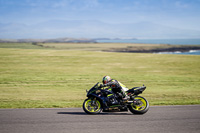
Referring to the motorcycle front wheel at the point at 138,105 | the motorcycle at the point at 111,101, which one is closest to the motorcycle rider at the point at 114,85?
the motorcycle at the point at 111,101

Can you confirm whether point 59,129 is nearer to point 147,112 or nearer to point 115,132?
point 115,132

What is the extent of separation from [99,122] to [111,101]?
1611 millimetres

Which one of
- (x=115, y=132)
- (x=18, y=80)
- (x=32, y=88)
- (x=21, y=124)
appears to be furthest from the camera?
(x=18, y=80)

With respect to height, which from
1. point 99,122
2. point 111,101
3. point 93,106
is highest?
point 111,101

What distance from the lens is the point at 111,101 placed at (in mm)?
9367

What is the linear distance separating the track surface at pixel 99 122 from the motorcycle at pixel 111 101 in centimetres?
29

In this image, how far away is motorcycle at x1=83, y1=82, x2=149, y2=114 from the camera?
9.30 m

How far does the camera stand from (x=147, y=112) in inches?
371

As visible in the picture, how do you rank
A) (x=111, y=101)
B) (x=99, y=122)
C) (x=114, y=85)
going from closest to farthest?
(x=99, y=122) < (x=114, y=85) < (x=111, y=101)

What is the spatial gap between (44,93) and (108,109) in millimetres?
7556

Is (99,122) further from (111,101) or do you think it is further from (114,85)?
(114,85)

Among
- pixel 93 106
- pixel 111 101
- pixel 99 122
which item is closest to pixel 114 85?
pixel 111 101

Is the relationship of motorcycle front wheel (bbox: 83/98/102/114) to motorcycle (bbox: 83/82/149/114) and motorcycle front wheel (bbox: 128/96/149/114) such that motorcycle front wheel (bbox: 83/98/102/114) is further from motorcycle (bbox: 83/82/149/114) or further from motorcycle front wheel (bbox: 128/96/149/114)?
motorcycle front wheel (bbox: 128/96/149/114)

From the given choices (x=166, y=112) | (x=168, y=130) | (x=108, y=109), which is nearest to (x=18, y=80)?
(x=108, y=109)
